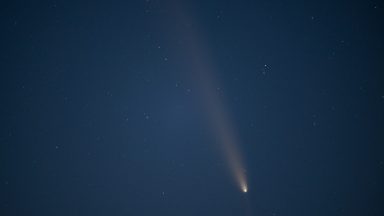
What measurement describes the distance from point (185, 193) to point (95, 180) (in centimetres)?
60

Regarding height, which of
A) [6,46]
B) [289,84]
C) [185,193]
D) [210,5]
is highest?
[6,46]

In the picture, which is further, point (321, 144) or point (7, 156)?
point (7, 156)

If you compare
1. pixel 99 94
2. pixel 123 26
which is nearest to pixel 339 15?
pixel 123 26

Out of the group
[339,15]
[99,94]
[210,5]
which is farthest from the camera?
[99,94]

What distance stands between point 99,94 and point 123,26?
1.50ft

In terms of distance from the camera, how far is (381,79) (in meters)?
1.61

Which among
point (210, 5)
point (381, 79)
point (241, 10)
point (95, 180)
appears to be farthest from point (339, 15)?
point (95, 180)

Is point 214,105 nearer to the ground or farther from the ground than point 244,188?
farther from the ground

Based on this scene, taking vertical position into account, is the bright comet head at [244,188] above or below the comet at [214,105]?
below

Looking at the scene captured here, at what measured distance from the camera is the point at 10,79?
188 centimetres

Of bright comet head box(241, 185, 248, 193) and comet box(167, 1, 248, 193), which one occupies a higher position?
comet box(167, 1, 248, 193)

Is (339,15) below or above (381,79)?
above

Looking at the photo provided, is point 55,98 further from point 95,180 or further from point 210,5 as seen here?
point 210,5

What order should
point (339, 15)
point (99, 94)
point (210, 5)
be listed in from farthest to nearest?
point (99, 94), point (210, 5), point (339, 15)
